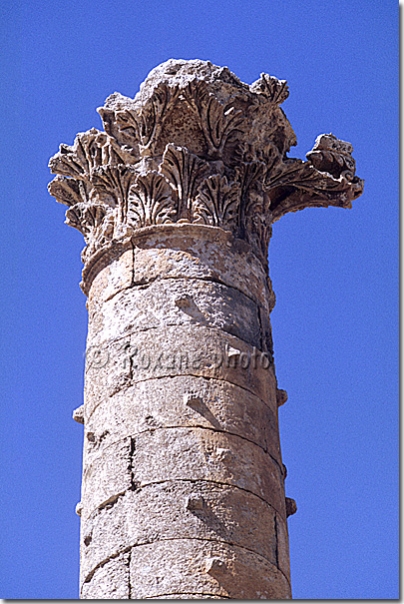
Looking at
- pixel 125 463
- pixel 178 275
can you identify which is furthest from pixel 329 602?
pixel 178 275

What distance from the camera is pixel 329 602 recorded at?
8.44 metres

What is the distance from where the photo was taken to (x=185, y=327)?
34.8ft

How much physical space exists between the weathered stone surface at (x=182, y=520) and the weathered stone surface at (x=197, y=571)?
83mm

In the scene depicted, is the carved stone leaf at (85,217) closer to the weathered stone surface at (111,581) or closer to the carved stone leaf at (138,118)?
the carved stone leaf at (138,118)

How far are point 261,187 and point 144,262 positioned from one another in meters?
1.78

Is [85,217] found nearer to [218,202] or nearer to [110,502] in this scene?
[218,202]

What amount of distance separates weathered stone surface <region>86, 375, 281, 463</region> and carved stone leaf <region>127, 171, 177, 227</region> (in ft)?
6.29

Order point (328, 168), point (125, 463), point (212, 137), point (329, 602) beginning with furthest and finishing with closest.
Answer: point (328, 168) → point (212, 137) → point (125, 463) → point (329, 602)

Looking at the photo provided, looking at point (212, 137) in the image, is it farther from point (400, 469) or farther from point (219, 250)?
point (400, 469)

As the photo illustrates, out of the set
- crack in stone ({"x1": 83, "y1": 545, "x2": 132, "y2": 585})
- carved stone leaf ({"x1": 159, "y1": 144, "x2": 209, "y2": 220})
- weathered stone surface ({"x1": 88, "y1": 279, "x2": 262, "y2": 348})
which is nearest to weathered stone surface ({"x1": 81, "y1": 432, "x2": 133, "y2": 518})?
crack in stone ({"x1": 83, "y1": 545, "x2": 132, "y2": 585})

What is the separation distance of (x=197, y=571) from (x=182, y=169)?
4.30m

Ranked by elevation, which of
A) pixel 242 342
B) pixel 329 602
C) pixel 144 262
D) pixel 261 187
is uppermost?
pixel 261 187

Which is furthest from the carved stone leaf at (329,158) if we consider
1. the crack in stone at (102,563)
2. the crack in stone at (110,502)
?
the crack in stone at (102,563)

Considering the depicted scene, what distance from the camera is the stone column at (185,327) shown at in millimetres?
9484
